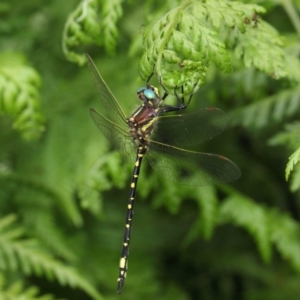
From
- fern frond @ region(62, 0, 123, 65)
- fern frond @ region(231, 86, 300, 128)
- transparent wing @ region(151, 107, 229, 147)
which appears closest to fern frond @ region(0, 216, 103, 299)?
transparent wing @ region(151, 107, 229, 147)

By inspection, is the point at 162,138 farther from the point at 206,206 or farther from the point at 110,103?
the point at 206,206

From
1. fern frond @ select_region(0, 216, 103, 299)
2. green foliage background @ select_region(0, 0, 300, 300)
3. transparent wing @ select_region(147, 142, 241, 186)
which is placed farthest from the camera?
fern frond @ select_region(0, 216, 103, 299)

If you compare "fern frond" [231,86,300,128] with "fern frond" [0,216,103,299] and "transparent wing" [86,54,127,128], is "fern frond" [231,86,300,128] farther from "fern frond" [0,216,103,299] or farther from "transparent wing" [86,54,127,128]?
"fern frond" [0,216,103,299]

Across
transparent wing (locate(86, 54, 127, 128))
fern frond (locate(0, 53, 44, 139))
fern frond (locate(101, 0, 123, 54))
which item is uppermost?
fern frond (locate(101, 0, 123, 54))

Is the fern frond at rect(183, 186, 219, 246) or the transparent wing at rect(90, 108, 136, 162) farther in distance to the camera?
the fern frond at rect(183, 186, 219, 246)

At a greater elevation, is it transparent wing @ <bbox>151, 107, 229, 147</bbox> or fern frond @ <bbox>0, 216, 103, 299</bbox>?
transparent wing @ <bbox>151, 107, 229, 147</bbox>

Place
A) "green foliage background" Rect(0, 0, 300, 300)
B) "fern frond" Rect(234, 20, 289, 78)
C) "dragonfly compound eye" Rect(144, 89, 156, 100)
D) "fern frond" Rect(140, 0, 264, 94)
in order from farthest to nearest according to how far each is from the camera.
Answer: "green foliage background" Rect(0, 0, 300, 300) → "dragonfly compound eye" Rect(144, 89, 156, 100) → "fern frond" Rect(234, 20, 289, 78) → "fern frond" Rect(140, 0, 264, 94)

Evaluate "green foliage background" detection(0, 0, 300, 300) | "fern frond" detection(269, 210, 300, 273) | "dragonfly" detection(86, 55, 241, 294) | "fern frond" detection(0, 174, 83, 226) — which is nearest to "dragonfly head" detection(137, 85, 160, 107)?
"dragonfly" detection(86, 55, 241, 294)
